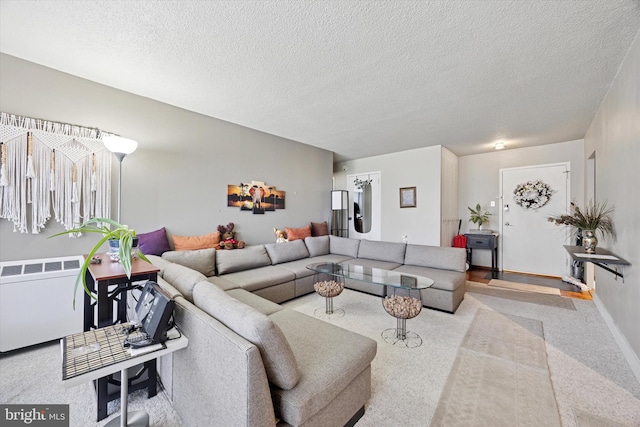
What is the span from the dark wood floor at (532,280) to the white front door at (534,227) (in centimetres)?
26

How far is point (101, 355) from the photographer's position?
3.63ft

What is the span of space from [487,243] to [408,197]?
1.77 meters

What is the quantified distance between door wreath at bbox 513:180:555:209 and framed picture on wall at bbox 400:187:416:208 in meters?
2.03

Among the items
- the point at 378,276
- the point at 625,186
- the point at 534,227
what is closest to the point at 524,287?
the point at 534,227

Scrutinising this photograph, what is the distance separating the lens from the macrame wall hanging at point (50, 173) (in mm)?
2318

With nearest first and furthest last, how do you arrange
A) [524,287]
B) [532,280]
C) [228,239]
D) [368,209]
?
1. [228,239]
2. [524,287]
3. [532,280]
4. [368,209]

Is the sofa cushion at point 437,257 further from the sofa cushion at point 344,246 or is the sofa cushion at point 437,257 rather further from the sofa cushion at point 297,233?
the sofa cushion at point 297,233

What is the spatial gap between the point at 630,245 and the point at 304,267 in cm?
328

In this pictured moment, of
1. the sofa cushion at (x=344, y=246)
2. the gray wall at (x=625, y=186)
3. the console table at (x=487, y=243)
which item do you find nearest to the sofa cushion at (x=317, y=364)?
the gray wall at (x=625, y=186)

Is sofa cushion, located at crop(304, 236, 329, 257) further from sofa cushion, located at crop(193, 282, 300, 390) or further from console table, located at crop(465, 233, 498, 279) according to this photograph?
sofa cushion, located at crop(193, 282, 300, 390)

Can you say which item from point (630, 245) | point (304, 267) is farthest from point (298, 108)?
point (630, 245)

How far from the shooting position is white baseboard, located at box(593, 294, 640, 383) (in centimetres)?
192

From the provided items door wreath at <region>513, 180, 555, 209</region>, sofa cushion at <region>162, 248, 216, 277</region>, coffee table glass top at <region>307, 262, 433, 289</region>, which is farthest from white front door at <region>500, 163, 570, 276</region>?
sofa cushion at <region>162, 248, 216, 277</region>

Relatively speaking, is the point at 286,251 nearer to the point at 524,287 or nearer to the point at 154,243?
the point at 154,243
